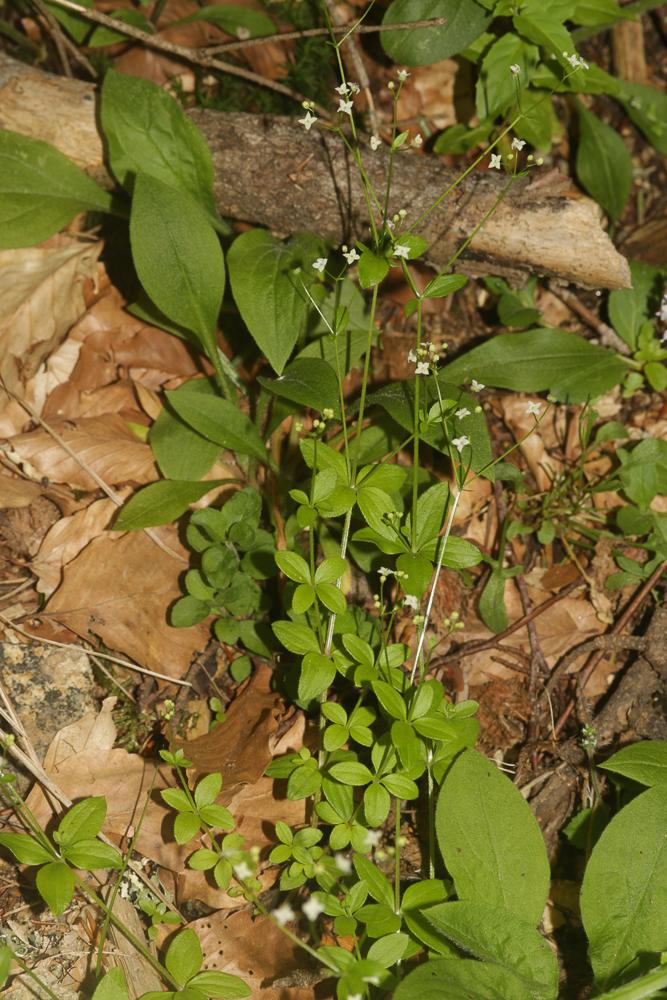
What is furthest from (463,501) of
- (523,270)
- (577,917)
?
(577,917)

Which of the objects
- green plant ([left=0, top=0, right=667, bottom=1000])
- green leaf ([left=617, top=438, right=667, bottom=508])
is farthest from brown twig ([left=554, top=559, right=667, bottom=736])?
green leaf ([left=617, top=438, right=667, bottom=508])

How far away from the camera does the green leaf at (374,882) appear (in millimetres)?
1865

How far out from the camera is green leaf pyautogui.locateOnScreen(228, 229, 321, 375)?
2.49 meters

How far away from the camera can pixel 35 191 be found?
2.75 m

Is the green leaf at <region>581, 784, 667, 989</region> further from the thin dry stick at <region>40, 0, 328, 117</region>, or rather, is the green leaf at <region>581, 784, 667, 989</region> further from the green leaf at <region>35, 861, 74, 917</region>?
the thin dry stick at <region>40, 0, 328, 117</region>

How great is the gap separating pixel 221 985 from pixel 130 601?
1011mm

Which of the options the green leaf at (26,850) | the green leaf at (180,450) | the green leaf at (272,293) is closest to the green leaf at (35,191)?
the green leaf at (272,293)

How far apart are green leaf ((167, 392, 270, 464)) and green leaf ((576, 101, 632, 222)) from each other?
1.78m

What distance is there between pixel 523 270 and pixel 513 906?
1.89m

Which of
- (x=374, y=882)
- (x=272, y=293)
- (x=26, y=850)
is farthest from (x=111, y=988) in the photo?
(x=272, y=293)

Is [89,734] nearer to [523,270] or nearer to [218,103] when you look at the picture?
[523,270]

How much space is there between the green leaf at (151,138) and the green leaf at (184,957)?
1.67 m

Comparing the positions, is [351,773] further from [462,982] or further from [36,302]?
[36,302]

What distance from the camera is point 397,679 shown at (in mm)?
2129
